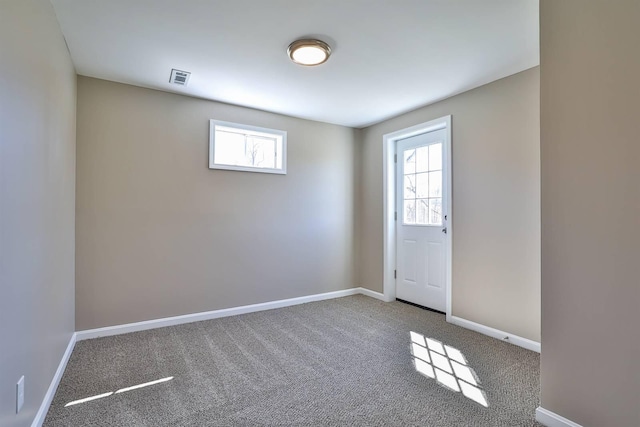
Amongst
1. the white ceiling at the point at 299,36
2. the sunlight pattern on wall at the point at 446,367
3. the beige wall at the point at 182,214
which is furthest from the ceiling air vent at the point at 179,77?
the sunlight pattern on wall at the point at 446,367

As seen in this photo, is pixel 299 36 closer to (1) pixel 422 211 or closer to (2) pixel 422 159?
(2) pixel 422 159

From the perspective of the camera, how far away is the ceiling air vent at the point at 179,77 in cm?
283

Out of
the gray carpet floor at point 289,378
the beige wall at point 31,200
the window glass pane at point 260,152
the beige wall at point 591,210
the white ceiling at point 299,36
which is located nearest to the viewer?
the beige wall at point 31,200

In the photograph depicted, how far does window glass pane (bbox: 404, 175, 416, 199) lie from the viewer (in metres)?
4.00

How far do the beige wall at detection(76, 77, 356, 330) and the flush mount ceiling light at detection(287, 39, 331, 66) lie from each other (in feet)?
4.60

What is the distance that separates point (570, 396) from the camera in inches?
63.2

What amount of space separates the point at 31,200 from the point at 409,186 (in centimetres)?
359

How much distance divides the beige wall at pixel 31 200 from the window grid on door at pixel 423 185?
347 centimetres

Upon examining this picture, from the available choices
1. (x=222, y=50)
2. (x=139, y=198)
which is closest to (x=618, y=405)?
(x=222, y=50)

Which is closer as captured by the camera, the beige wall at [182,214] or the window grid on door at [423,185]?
the beige wall at [182,214]

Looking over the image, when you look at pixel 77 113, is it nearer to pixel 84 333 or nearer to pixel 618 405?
pixel 84 333

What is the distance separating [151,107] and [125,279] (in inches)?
67.4

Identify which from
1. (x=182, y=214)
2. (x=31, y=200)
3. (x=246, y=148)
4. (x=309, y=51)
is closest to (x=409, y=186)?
(x=246, y=148)

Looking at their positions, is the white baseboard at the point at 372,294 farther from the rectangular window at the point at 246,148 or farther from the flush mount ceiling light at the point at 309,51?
the flush mount ceiling light at the point at 309,51
